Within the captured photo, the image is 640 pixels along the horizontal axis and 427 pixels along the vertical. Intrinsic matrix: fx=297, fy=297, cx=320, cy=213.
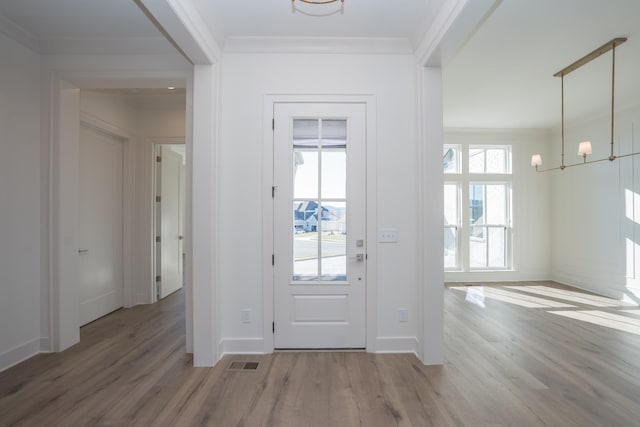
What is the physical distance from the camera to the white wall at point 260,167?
9.00ft

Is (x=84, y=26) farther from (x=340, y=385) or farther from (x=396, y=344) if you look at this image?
(x=396, y=344)

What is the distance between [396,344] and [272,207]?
1712 mm

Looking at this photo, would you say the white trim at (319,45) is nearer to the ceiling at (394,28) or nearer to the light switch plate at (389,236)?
the ceiling at (394,28)

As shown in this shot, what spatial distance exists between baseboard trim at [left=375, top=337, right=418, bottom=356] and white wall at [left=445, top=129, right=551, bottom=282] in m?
3.89

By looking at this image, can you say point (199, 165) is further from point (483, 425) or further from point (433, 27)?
point (483, 425)

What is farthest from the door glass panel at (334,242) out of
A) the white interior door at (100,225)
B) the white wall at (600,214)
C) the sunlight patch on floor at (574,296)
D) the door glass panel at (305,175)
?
the white wall at (600,214)

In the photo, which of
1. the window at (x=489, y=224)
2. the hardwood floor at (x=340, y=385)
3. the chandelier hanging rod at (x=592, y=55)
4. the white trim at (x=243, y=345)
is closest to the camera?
the hardwood floor at (x=340, y=385)

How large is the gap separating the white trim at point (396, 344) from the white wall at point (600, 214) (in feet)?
14.1

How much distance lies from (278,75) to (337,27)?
0.66 metres

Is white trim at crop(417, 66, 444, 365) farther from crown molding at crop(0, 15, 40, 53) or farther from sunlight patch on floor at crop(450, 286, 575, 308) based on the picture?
crown molding at crop(0, 15, 40, 53)

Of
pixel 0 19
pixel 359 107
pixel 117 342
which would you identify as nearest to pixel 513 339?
pixel 359 107

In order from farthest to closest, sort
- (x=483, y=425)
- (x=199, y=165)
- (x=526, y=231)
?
(x=526, y=231) → (x=199, y=165) → (x=483, y=425)

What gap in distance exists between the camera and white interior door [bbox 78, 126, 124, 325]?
11.6 ft

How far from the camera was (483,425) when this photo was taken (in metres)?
1.82
